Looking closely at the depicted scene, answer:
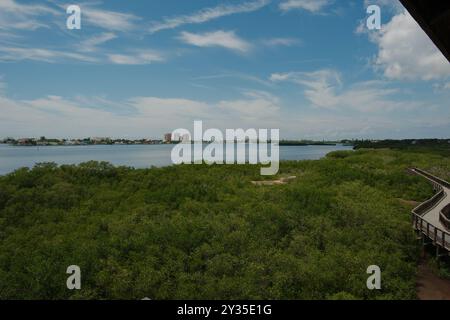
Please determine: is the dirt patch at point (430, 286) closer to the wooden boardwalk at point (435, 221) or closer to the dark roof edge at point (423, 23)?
the wooden boardwalk at point (435, 221)

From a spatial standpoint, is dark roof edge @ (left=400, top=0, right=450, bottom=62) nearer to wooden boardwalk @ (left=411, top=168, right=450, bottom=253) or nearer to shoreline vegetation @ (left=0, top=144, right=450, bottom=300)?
shoreline vegetation @ (left=0, top=144, right=450, bottom=300)

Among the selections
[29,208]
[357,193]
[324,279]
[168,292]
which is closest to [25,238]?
[29,208]

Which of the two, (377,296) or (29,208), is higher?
(29,208)

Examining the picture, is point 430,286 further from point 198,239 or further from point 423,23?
point 423,23

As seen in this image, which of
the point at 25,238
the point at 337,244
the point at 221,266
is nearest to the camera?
the point at 221,266

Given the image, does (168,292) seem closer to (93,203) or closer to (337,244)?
(337,244)

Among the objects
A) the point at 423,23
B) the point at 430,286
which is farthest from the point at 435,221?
the point at 423,23

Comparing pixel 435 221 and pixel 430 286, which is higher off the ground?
pixel 435 221
